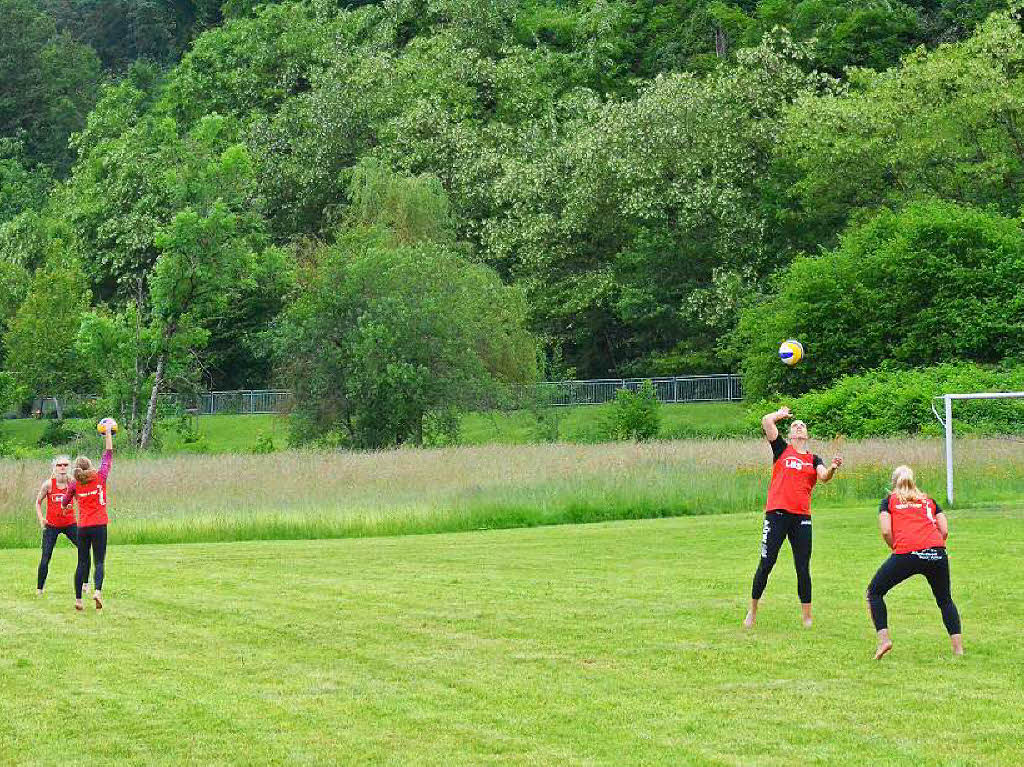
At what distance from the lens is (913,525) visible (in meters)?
13.5

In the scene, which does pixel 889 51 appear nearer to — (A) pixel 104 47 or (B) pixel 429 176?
(B) pixel 429 176

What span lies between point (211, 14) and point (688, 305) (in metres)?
54.9

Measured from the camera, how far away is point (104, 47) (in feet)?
393

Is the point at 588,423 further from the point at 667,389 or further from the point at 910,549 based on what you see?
the point at 910,549

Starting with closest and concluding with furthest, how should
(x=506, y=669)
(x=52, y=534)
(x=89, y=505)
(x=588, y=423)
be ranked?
(x=506, y=669), (x=89, y=505), (x=52, y=534), (x=588, y=423)

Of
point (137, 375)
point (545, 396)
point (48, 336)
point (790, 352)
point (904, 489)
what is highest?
point (48, 336)

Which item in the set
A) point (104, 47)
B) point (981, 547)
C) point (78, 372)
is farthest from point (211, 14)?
point (981, 547)

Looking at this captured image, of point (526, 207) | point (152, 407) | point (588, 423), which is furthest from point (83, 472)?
point (526, 207)

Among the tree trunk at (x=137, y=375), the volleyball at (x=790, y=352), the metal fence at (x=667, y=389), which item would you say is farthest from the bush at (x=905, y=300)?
the volleyball at (x=790, y=352)

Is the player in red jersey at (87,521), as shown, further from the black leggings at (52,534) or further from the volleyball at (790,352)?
the volleyball at (790,352)

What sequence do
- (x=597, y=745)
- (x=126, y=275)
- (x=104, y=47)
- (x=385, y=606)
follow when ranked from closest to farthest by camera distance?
(x=597, y=745) → (x=385, y=606) → (x=126, y=275) → (x=104, y=47)

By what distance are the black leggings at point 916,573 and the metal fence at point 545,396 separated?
42479mm

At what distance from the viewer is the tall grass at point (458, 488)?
31984 mm

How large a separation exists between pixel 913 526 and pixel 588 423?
53.5 m
